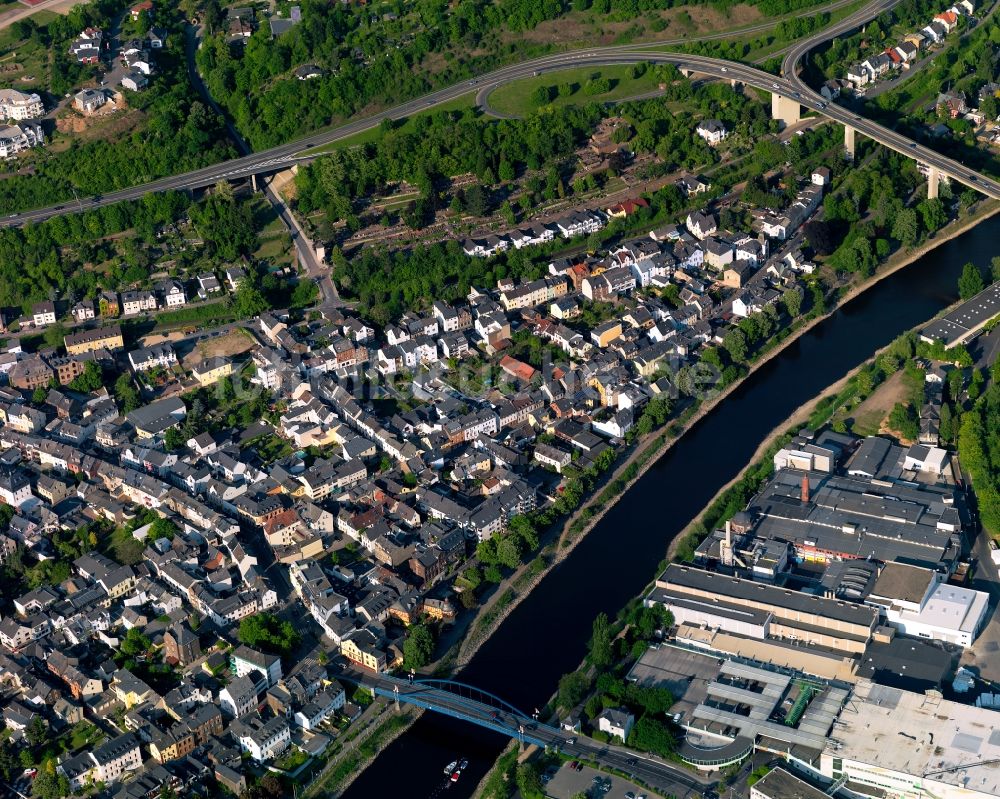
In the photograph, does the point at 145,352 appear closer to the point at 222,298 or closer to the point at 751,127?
the point at 222,298

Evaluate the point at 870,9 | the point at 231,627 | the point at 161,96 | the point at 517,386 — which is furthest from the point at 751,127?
the point at 231,627

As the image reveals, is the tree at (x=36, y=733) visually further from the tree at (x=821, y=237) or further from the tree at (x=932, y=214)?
the tree at (x=932, y=214)

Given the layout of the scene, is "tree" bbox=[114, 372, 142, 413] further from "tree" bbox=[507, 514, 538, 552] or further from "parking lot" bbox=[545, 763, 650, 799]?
"parking lot" bbox=[545, 763, 650, 799]

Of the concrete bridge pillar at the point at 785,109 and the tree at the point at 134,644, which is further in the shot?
the concrete bridge pillar at the point at 785,109

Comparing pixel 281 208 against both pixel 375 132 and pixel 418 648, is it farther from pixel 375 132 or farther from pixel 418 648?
pixel 418 648

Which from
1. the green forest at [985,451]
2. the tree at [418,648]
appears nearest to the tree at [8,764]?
the tree at [418,648]

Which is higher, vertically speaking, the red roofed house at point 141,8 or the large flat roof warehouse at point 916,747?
the red roofed house at point 141,8

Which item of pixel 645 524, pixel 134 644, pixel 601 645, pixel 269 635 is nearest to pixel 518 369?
pixel 645 524
